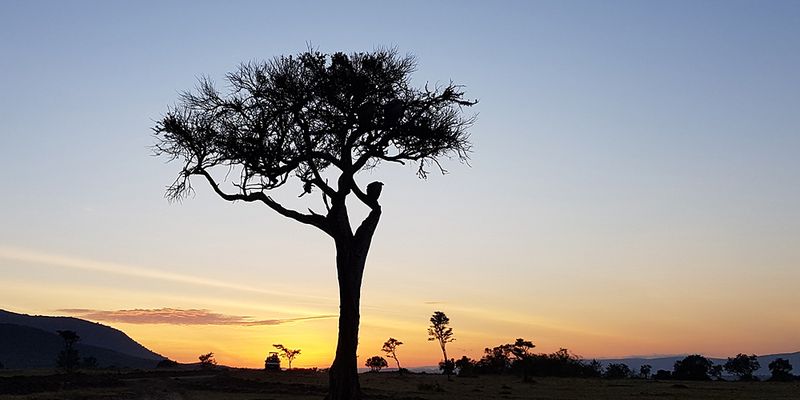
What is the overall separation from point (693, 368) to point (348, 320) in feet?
222

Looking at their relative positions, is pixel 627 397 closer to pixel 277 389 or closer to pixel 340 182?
pixel 277 389

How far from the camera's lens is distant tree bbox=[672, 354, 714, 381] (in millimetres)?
78875

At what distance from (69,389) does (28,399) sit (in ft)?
19.9

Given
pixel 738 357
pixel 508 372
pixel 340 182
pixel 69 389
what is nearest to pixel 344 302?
pixel 340 182

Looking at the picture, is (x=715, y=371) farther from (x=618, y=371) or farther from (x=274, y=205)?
(x=274, y=205)

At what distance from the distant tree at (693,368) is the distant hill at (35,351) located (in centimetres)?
12058

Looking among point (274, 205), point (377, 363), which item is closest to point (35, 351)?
→ point (377, 363)

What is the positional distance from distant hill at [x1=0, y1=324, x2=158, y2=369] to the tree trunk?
6052 inches

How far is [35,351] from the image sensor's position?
175625mm

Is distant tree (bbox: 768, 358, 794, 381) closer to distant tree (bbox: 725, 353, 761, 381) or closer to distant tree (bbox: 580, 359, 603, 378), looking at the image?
distant tree (bbox: 725, 353, 761, 381)

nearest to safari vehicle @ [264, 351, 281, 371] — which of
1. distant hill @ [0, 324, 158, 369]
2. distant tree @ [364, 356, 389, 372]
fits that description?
distant tree @ [364, 356, 389, 372]

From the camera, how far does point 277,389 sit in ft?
128

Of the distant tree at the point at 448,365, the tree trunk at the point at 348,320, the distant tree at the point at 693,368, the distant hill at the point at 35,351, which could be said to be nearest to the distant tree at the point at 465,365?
the distant tree at the point at 448,365

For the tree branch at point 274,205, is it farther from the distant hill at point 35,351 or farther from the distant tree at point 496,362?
the distant hill at point 35,351
